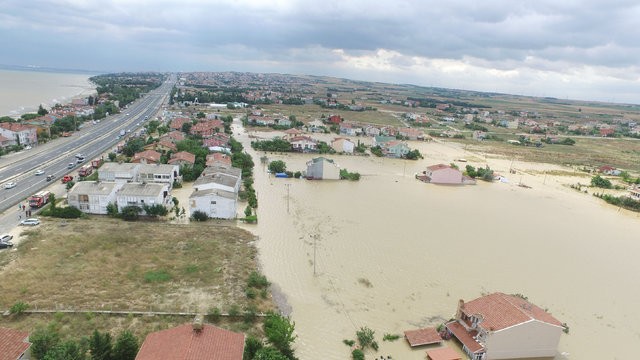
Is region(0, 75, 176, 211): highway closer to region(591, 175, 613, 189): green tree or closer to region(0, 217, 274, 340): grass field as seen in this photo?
region(0, 217, 274, 340): grass field

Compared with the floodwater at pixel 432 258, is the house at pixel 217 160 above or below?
above

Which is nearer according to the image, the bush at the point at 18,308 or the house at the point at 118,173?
the bush at the point at 18,308

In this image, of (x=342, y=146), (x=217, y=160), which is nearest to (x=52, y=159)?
(x=217, y=160)

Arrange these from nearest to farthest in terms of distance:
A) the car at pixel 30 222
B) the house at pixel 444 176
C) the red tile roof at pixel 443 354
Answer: the red tile roof at pixel 443 354 → the car at pixel 30 222 → the house at pixel 444 176

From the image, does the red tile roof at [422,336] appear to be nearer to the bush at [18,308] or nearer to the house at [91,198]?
the bush at [18,308]

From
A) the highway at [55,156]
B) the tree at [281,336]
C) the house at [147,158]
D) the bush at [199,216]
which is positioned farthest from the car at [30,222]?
the tree at [281,336]

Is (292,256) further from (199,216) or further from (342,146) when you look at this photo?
(342,146)

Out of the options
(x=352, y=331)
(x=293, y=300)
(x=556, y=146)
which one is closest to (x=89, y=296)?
(x=293, y=300)

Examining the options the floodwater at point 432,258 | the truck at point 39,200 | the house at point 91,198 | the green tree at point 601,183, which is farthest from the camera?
the green tree at point 601,183
